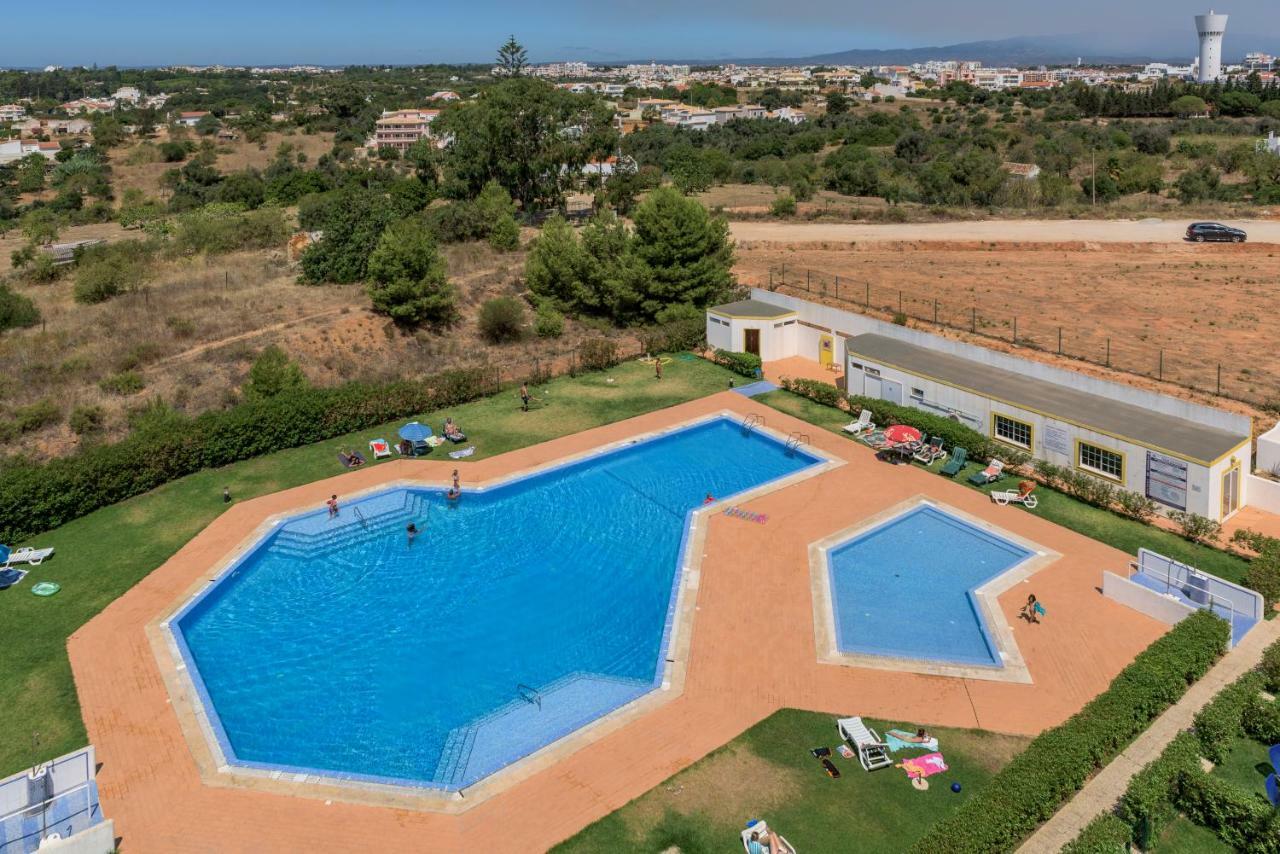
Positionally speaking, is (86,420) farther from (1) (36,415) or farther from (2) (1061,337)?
(2) (1061,337)

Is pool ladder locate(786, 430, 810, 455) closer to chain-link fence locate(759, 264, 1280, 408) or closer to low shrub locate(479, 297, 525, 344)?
chain-link fence locate(759, 264, 1280, 408)

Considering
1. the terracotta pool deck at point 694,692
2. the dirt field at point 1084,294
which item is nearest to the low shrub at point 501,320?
the dirt field at point 1084,294

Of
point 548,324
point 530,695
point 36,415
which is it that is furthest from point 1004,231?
point 36,415

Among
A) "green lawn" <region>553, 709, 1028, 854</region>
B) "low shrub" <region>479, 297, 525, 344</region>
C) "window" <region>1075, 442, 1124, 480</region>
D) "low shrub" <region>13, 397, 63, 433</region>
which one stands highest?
"low shrub" <region>479, 297, 525, 344</region>

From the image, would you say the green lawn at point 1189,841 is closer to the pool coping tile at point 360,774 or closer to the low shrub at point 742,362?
the pool coping tile at point 360,774

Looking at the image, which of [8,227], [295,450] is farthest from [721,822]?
[8,227]

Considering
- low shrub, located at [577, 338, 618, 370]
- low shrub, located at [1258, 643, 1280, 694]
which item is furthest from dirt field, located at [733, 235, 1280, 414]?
low shrub, located at [1258, 643, 1280, 694]

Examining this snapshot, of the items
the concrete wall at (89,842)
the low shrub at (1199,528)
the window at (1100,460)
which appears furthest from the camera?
the window at (1100,460)
